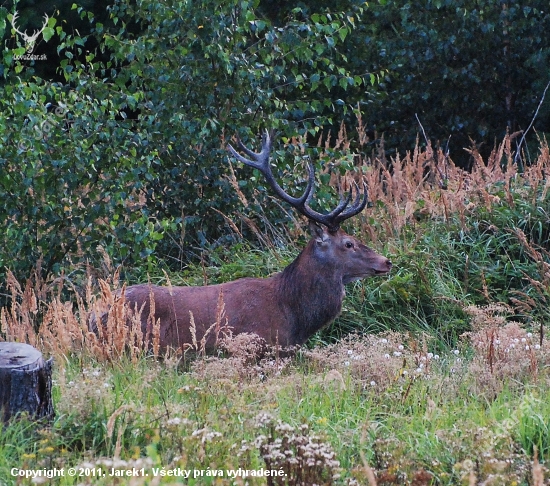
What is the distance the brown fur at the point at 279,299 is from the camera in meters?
7.08

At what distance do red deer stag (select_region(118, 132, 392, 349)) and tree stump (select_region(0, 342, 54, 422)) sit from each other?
2.48 m

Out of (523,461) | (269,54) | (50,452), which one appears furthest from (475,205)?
(50,452)

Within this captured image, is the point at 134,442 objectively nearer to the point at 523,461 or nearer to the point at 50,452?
the point at 50,452

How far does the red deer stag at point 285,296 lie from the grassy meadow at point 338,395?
38 centimetres

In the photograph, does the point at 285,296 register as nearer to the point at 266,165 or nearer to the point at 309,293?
the point at 309,293

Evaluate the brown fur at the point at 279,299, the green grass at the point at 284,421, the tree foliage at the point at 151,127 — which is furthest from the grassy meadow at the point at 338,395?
the tree foliage at the point at 151,127

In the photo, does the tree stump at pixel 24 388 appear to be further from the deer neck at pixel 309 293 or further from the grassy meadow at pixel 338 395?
the deer neck at pixel 309 293

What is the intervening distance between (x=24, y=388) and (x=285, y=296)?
3.21 meters

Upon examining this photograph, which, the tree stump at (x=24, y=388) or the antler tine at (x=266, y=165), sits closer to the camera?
the tree stump at (x=24, y=388)

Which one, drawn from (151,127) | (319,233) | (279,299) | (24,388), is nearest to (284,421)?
(24,388)

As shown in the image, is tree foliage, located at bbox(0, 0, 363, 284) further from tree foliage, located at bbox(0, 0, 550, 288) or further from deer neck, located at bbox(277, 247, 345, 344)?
deer neck, located at bbox(277, 247, 345, 344)

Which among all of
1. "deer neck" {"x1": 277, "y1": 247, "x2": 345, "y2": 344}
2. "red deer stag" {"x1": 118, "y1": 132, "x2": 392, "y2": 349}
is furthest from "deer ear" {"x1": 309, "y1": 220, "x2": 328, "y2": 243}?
"deer neck" {"x1": 277, "y1": 247, "x2": 345, "y2": 344}

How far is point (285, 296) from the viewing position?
734 centimetres

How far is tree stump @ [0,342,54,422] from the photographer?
4359 millimetres
